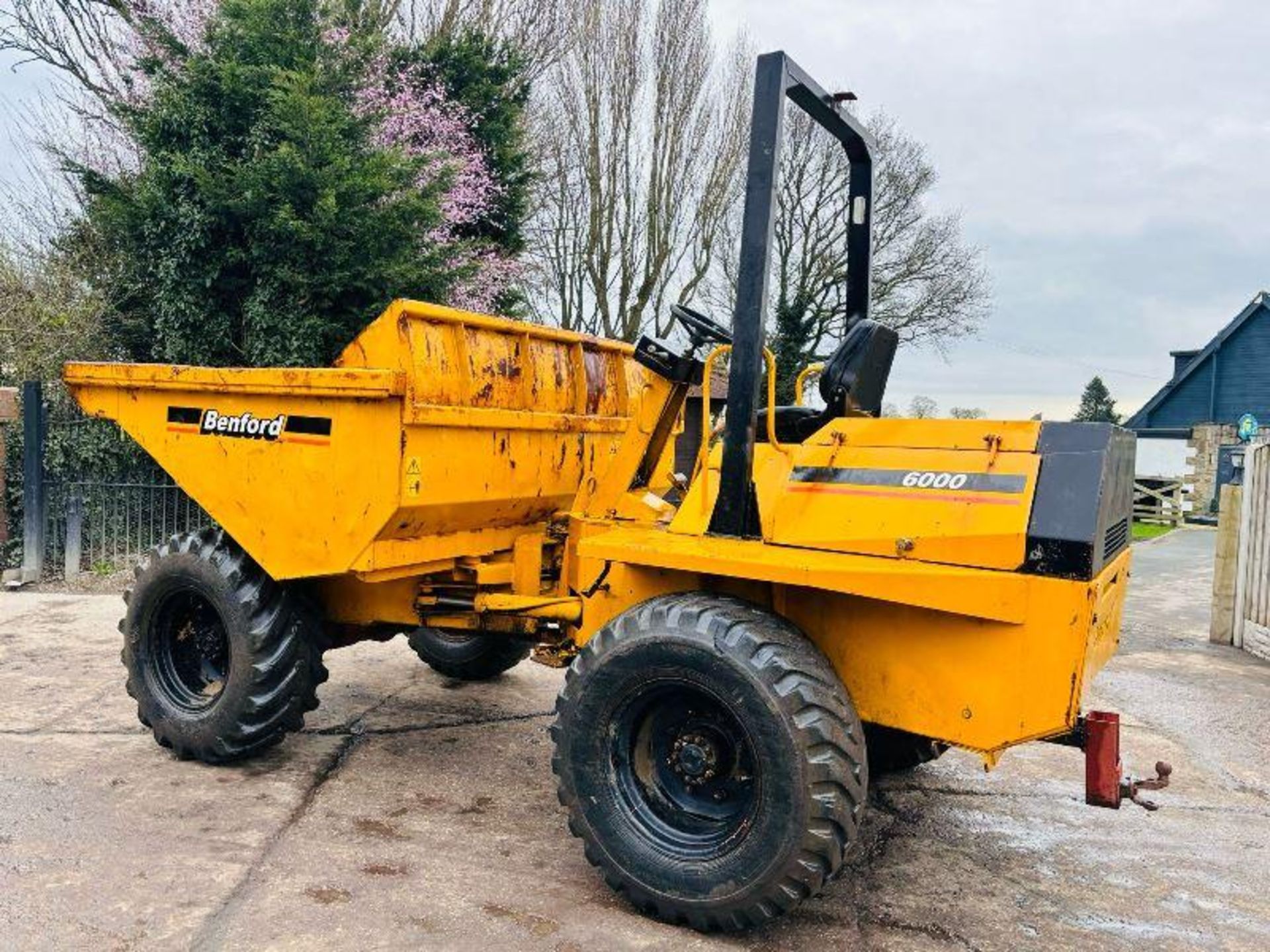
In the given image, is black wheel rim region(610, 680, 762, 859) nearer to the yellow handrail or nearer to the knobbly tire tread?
the yellow handrail

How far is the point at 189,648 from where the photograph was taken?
488 cm

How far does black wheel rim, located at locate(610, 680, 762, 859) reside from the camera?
10.9 ft

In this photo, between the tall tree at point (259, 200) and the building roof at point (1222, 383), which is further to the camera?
the building roof at point (1222, 383)

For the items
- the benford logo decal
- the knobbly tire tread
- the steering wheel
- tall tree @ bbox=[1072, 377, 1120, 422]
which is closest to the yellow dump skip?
the benford logo decal

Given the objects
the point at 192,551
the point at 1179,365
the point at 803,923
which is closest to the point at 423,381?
the point at 192,551

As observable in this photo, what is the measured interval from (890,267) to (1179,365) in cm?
1433

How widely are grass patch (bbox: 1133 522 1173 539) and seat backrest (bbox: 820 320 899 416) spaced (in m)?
17.7

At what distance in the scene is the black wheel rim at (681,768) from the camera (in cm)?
332

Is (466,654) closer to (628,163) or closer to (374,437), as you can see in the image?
(374,437)

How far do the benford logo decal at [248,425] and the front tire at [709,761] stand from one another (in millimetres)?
1475

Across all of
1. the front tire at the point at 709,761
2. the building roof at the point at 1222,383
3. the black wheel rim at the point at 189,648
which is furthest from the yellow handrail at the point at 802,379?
the building roof at the point at 1222,383

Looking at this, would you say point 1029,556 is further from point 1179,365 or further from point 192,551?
point 1179,365

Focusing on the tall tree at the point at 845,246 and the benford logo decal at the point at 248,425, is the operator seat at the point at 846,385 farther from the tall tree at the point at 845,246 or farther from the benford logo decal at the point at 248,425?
the tall tree at the point at 845,246

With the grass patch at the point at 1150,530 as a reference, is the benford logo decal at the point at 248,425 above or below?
above
